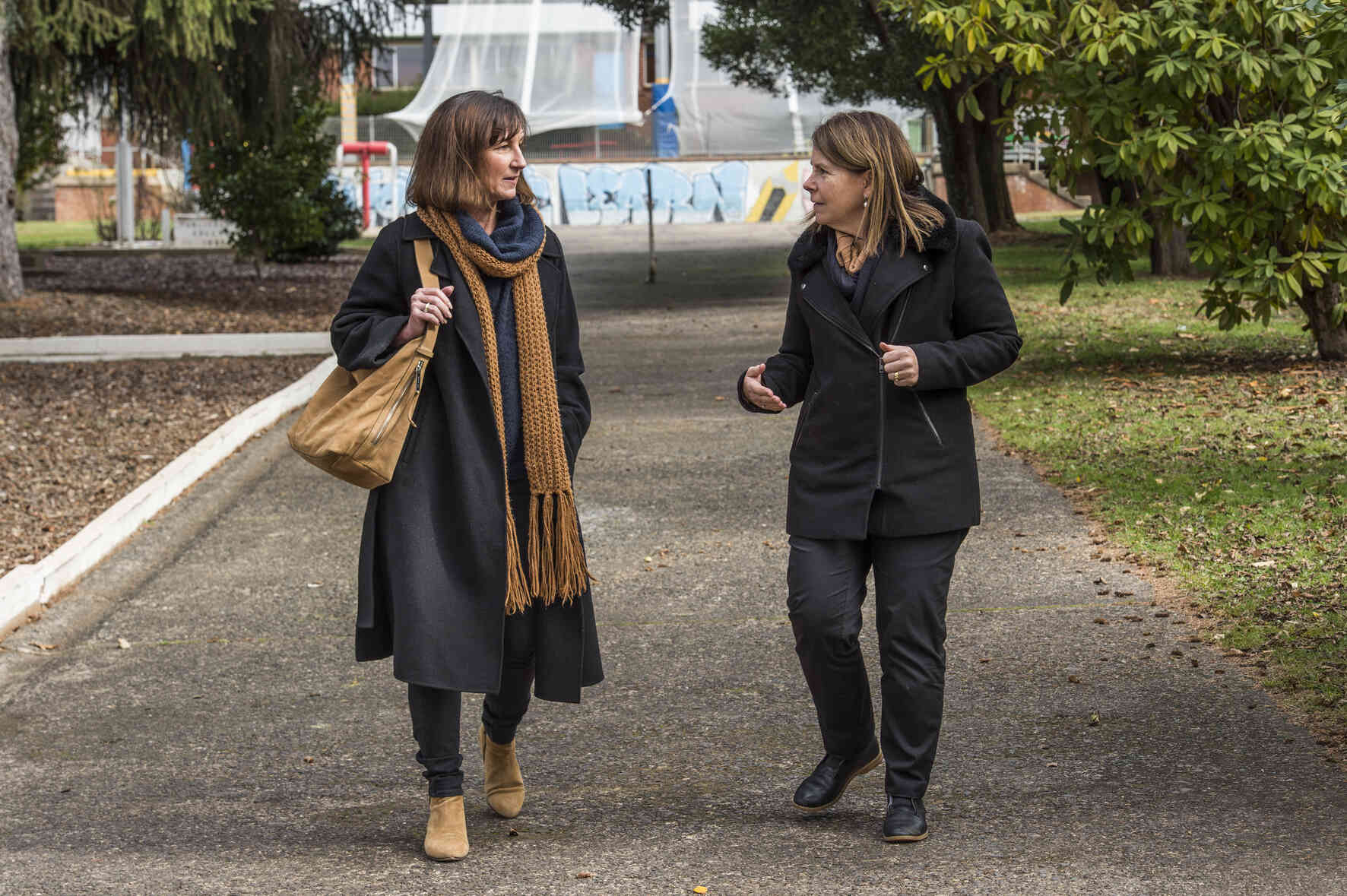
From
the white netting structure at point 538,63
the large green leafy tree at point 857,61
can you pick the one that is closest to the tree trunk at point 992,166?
the large green leafy tree at point 857,61

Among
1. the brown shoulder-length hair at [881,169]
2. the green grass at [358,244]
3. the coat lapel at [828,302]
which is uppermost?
the brown shoulder-length hair at [881,169]

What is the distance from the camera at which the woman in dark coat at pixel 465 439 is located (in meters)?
3.92

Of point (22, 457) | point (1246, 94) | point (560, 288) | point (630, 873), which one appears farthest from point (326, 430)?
point (1246, 94)

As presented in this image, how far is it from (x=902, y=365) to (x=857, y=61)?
25.1 meters

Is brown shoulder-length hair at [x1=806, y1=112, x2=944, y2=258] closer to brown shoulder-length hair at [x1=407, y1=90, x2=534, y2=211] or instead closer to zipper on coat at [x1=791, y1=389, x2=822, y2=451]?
zipper on coat at [x1=791, y1=389, x2=822, y2=451]

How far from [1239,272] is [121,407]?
7602 mm

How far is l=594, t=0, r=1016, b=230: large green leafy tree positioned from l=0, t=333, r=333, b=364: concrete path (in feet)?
32.6

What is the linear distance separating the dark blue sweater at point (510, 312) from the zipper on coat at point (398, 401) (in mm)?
200

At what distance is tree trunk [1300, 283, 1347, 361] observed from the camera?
12117 mm

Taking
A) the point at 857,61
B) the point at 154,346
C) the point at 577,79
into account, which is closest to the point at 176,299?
the point at 154,346

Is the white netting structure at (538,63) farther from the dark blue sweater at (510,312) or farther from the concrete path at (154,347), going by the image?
the dark blue sweater at (510,312)

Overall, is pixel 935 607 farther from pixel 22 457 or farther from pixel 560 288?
pixel 22 457

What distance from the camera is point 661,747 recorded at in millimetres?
4895

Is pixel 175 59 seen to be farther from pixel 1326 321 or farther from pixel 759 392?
pixel 759 392
